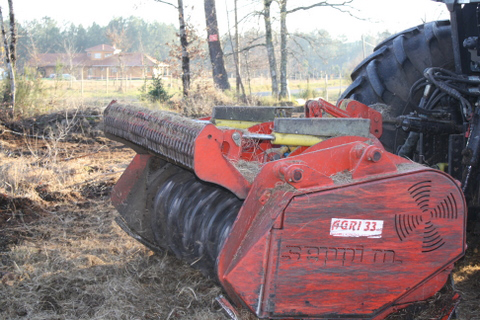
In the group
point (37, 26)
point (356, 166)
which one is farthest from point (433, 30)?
point (37, 26)

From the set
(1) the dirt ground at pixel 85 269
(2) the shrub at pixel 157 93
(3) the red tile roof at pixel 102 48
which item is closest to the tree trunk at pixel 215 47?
(2) the shrub at pixel 157 93

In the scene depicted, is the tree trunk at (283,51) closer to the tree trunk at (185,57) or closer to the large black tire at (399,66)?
the tree trunk at (185,57)

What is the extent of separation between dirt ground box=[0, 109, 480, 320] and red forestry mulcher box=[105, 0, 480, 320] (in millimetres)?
255

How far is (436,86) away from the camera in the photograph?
11.6 feet

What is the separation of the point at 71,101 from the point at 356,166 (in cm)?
980

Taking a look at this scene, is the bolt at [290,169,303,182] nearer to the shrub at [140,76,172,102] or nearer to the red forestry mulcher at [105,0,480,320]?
the red forestry mulcher at [105,0,480,320]

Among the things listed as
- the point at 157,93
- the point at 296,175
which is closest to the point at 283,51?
the point at 157,93

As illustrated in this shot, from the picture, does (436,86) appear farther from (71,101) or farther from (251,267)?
(71,101)

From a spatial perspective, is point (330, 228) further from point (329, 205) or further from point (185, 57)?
point (185, 57)

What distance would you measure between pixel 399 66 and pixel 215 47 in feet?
43.7

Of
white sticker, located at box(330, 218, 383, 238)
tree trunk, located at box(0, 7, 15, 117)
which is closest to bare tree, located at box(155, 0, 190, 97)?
tree trunk, located at box(0, 7, 15, 117)

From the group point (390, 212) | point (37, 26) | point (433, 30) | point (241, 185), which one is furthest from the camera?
point (37, 26)

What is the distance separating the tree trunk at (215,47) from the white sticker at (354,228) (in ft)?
46.4

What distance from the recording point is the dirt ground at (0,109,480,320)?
3.16 metres
